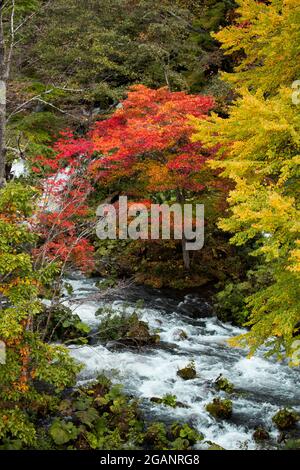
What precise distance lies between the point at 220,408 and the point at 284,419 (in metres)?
1.22

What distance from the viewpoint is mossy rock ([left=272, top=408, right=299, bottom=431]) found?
8445mm

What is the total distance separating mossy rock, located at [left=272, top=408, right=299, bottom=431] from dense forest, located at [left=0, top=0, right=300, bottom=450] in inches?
1.1

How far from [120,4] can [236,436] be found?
22.0 metres

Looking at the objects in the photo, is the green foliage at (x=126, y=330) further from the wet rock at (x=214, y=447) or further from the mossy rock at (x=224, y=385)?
the wet rock at (x=214, y=447)

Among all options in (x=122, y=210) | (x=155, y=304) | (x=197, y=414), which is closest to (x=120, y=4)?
(x=122, y=210)

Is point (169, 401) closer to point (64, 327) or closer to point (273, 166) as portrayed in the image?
point (64, 327)

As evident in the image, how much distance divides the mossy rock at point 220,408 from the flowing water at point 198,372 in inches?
4.1

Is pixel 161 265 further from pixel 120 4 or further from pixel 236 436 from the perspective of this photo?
pixel 120 4

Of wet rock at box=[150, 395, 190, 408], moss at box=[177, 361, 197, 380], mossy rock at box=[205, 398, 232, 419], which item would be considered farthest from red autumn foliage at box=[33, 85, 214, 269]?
mossy rock at box=[205, 398, 232, 419]

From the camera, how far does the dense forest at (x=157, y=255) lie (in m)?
6.58

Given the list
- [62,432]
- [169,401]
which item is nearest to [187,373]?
A: [169,401]

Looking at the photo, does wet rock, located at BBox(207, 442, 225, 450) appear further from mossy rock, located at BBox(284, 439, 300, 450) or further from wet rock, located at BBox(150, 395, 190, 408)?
wet rock, located at BBox(150, 395, 190, 408)

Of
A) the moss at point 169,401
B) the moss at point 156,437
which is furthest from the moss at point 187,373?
the moss at point 156,437

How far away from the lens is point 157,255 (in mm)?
16969
